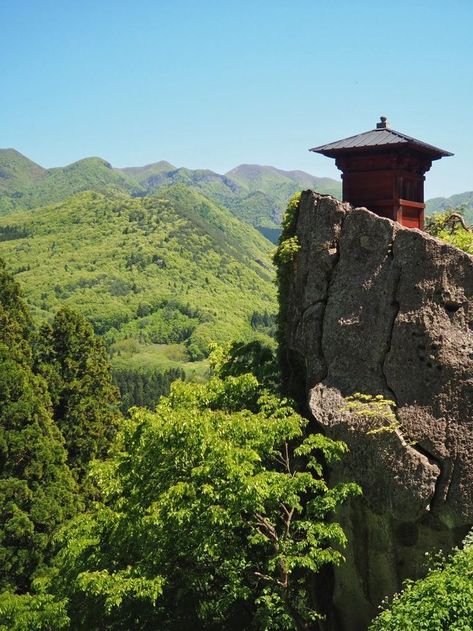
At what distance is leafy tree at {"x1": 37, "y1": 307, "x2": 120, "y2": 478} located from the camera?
38094 millimetres

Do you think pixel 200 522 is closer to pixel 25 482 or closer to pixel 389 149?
pixel 389 149

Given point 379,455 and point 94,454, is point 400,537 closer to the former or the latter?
point 379,455

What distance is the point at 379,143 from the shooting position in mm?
19172

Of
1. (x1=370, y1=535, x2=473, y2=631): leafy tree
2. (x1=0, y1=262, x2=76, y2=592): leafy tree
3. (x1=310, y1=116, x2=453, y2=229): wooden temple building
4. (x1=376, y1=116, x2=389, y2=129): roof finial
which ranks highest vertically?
(x1=376, y1=116, x2=389, y2=129): roof finial

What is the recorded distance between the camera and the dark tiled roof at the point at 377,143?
19.2m

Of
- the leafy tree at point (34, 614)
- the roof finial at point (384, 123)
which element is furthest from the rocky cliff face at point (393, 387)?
the leafy tree at point (34, 614)

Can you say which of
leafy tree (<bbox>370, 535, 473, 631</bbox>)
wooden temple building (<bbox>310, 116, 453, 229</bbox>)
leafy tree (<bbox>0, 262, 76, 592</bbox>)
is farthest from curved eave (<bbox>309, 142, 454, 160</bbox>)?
leafy tree (<bbox>0, 262, 76, 592</bbox>)

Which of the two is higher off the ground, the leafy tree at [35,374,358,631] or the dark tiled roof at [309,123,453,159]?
the dark tiled roof at [309,123,453,159]

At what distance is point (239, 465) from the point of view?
14.2m

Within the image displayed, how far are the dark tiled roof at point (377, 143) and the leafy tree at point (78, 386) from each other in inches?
918

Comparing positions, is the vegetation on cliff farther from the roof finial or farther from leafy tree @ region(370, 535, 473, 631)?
the roof finial

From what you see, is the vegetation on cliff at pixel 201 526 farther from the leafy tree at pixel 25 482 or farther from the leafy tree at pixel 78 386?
the leafy tree at pixel 78 386

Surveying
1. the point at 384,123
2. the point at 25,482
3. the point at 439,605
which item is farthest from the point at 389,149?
the point at 25,482

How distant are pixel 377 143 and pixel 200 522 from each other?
37.5 ft
